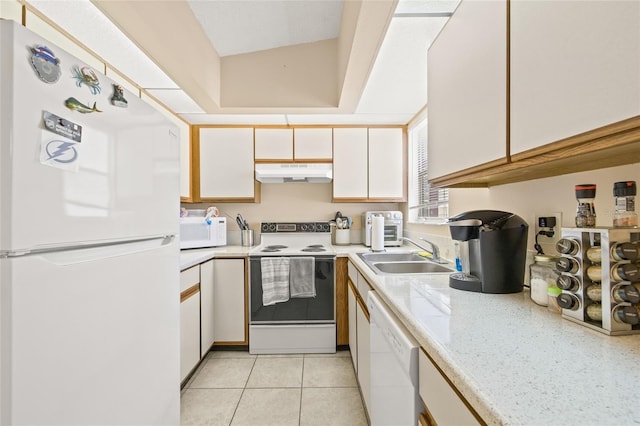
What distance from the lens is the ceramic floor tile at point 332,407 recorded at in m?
1.68

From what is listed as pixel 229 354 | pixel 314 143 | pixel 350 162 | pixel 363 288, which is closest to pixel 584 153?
pixel 363 288

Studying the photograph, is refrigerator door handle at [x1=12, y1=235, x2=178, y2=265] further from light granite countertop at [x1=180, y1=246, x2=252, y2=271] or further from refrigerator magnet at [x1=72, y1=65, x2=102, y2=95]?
light granite countertop at [x1=180, y1=246, x2=252, y2=271]

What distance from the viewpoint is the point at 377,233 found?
2600 millimetres

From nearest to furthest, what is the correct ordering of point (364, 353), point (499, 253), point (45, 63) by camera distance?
point (45, 63)
point (499, 253)
point (364, 353)

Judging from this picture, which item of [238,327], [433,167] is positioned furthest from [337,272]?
[433,167]

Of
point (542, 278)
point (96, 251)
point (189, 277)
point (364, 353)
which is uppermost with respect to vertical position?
point (96, 251)

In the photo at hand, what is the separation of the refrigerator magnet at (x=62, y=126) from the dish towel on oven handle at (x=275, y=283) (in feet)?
5.84

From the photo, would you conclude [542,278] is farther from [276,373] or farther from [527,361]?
[276,373]

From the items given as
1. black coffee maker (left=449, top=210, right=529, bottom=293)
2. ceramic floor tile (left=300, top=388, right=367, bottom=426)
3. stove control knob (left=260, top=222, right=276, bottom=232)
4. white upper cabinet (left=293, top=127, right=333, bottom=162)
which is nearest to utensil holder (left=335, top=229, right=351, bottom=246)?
stove control knob (left=260, top=222, right=276, bottom=232)

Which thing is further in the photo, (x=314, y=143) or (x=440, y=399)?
(x=314, y=143)

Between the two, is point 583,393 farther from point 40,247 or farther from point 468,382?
point 40,247

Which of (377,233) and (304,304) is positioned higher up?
(377,233)

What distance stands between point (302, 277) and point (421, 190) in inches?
52.4

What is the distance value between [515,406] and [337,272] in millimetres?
1997
